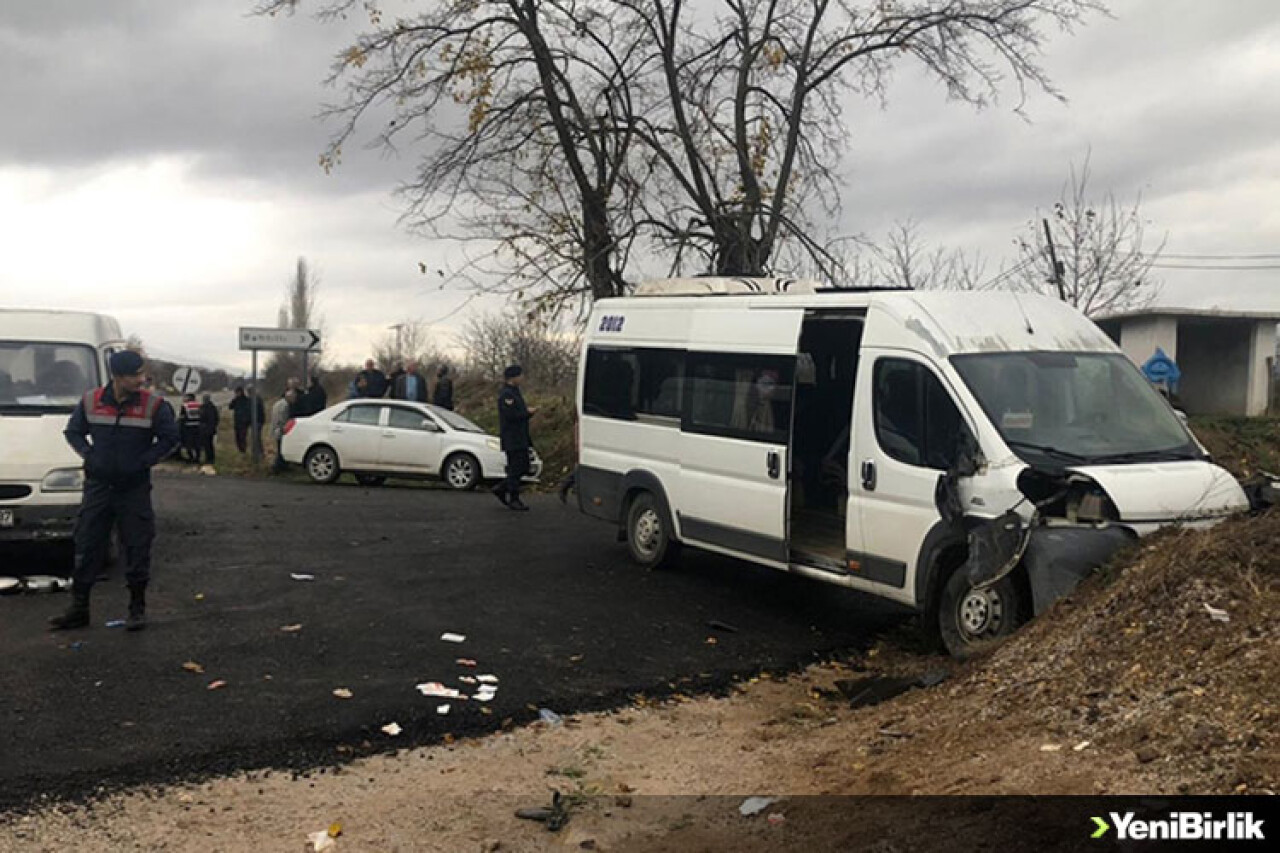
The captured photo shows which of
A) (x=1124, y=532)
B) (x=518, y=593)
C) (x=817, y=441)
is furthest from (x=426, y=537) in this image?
(x=1124, y=532)

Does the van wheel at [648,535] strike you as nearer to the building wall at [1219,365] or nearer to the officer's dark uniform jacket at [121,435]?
the officer's dark uniform jacket at [121,435]

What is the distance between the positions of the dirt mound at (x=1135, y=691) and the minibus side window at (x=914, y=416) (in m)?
1.47

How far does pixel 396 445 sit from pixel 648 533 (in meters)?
9.01

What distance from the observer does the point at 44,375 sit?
10.4 m

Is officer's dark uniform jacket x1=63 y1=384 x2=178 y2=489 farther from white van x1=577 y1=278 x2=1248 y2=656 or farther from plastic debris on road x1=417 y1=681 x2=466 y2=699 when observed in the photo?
white van x1=577 y1=278 x2=1248 y2=656

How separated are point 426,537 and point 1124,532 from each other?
7.71 metres

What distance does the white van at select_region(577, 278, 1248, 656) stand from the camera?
21.7 ft

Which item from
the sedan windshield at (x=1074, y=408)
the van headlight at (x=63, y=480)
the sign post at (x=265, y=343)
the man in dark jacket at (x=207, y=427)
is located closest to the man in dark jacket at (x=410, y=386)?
the sign post at (x=265, y=343)

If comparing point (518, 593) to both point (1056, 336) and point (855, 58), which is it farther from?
point (855, 58)

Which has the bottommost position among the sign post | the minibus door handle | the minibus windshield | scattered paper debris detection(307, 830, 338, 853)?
scattered paper debris detection(307, 830, 338, 853)

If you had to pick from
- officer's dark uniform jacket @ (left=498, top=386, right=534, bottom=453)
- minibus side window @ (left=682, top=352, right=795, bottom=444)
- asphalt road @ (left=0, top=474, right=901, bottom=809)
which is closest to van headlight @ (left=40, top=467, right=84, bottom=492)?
asphalt road @ (left=0, top=474, right=901, bottom=809)

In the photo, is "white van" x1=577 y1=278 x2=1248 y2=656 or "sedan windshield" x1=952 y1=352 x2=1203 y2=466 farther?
"sedan windshield" x1=952 y1=352 x2=1203 y2=466

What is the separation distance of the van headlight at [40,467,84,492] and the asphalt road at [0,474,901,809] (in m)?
0.97

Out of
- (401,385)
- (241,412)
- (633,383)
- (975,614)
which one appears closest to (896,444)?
(975,614)
